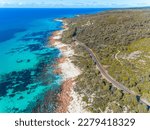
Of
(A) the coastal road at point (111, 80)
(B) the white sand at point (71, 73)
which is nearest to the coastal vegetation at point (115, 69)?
(A) the coastal road at point (111, 80)

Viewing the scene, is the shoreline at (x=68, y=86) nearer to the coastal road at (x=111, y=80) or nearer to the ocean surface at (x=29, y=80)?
the ocean surface at (x=29, y=80)

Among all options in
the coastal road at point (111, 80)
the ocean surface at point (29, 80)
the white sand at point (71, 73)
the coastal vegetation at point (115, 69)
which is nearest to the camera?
the white sand at point (71, 73)

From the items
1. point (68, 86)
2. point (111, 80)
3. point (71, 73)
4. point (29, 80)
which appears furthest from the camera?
point (71, 73)

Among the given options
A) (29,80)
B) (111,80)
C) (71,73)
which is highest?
(71,73)

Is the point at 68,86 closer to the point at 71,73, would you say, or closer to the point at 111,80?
the point at 71,73

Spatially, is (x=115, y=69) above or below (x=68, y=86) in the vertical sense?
above

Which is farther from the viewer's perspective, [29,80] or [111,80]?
[29,80]

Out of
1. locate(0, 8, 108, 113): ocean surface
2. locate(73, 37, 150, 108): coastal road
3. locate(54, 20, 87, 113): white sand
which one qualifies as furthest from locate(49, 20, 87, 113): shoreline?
locate(73, 37, 150, 108): coastal road

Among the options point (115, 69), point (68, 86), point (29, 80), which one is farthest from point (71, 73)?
point (115, 69)

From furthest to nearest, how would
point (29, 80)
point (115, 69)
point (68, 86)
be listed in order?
point (115, 69), point (29, 80), point (68, 86)

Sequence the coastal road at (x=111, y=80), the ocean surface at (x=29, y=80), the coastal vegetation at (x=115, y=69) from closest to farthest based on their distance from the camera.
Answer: the coastal vegetation at (x=115, y=69)
the coastal road at (x=111, y=80)
the ocean surface at (x=29, y=80)

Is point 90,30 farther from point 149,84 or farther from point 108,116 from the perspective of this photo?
point 108,116

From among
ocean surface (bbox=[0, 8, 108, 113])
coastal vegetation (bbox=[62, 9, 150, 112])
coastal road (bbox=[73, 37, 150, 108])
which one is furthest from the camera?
ocean surface (bbox=[0, 8, 108, 113])

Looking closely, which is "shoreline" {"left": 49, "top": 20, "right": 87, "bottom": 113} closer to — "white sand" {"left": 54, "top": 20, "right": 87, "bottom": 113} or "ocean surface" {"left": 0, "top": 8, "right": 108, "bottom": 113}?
"white sand" {"left": 54, "top": 20, "right": 87, "bottom": 113}
